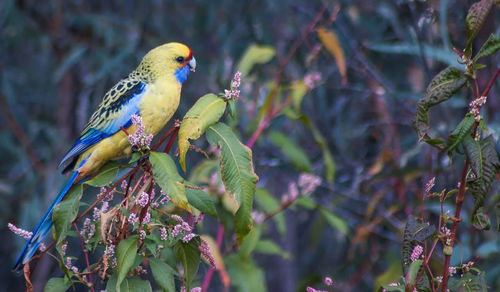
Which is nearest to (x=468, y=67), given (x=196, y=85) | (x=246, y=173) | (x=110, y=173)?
(x=246, y=173)

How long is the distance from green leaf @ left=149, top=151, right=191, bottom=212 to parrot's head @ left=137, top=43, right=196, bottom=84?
96 cm

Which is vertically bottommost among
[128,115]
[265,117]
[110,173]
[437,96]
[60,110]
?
[110,173]

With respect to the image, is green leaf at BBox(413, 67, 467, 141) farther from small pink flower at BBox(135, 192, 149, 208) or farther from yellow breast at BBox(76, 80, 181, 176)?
yellow breast at BBox(76, 80, 181, 176)

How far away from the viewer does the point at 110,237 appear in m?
1.46

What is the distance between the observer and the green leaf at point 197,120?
53.0 inches

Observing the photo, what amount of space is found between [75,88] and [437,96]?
3640mm

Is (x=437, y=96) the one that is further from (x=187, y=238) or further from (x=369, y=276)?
(x=369, y=276)

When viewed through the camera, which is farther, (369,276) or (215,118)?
(369,276)

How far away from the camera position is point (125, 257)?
1305mm

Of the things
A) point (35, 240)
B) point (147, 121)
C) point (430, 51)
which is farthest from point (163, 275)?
point (430, 51)

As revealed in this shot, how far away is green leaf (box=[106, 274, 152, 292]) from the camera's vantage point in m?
1.36

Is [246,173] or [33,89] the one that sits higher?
[33,89]

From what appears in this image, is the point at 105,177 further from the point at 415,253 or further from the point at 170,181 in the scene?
the point at 415,253

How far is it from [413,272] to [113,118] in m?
1.28
